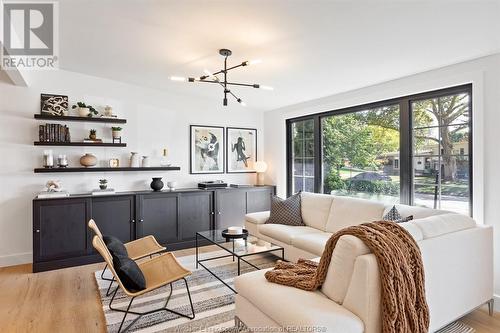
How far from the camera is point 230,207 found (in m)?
5.08

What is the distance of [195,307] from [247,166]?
3351mm

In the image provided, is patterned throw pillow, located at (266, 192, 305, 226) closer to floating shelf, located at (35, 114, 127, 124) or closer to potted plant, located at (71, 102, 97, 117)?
floating shelf, located at (35, 114, 127, 124)

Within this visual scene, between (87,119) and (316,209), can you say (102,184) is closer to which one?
(87,119)

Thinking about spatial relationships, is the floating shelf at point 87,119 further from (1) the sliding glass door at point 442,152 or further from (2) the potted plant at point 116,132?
(1) the sliding glass door at point 442,152

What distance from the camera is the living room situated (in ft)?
7.09

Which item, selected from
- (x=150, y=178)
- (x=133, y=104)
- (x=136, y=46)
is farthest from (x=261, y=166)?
(x=136, y=46)

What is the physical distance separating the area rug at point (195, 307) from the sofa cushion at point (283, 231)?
0.56 metres

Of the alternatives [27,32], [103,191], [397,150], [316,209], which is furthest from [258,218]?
[27,32]

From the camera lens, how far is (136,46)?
10.9 feet

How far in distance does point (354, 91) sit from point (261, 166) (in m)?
2.18

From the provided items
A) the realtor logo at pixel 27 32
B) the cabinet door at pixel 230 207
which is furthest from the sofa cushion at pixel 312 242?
the realtor logo at pixel 27 32

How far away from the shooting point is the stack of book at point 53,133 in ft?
13.2

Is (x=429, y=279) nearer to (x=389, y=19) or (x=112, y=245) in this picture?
(x=389, y=19)

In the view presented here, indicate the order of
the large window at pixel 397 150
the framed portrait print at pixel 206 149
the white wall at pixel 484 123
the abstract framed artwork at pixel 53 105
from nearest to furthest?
the white wall at pixel 484 123 → the large window at pixel 397 150 → the abstract framed artwork at pixel 53 105 → the framed portrait print at pixel 206 149
